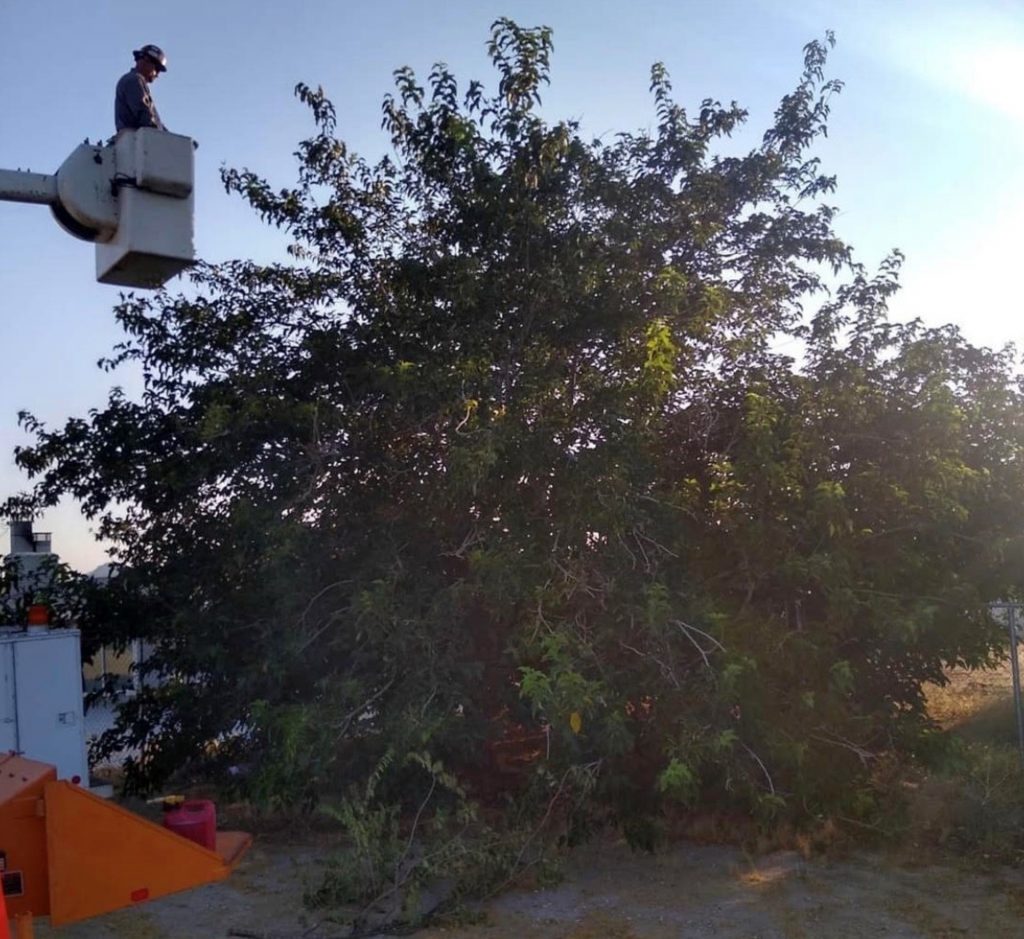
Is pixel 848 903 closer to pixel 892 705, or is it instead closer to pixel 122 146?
pixel 892 705

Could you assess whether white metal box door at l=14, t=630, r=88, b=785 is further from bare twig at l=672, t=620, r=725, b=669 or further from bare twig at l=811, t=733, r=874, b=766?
bare twig at l=811, t=733, r=874, b=766

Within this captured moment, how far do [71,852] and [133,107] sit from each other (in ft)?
11.0

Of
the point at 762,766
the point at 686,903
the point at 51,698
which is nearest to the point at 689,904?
the point at 686,903

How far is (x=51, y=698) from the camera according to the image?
8.58m

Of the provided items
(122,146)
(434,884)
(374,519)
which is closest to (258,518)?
(374,519)

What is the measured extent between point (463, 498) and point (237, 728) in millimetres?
3182

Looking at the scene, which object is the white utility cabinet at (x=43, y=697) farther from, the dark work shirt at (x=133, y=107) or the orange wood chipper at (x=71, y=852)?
the dark work shirt at (x=133, y=107)

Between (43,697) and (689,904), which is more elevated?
(43,697)

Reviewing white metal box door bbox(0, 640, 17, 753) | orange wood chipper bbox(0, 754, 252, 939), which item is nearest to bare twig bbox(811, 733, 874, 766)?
orange wood chipper bbox(0, 754, 252, 939)

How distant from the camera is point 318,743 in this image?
323 inches

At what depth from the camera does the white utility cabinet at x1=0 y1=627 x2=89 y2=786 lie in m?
8.41

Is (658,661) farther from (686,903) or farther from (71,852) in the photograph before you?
(71,852)

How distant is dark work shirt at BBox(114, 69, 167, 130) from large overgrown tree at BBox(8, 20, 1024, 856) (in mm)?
4545

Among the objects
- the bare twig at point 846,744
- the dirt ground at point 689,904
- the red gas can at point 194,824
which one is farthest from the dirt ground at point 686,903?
the red gas can at point 194,824
